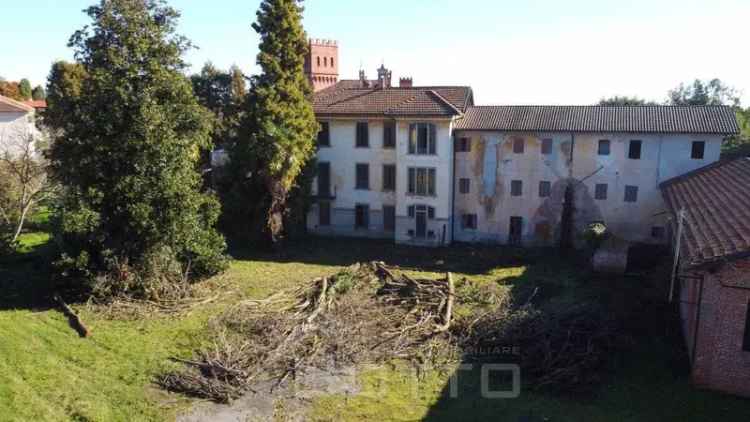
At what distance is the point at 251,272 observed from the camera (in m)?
25.7

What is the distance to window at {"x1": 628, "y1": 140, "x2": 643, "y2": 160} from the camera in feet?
93.1

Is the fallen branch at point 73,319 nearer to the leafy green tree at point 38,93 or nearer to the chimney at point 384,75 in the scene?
the chimney at point 384,75

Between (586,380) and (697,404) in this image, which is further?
(586,380)

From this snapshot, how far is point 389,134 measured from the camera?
1249 inches

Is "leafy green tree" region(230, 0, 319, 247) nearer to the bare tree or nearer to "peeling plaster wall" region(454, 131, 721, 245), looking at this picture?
"peeling plaster wall" region(454, 131, 721, 245)

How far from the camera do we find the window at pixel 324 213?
33.9 meters

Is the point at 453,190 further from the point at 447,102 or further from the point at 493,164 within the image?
the point at 447,102

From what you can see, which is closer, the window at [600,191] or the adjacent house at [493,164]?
the adjacent house at [493,164]

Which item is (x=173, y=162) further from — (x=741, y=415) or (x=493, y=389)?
(x=741, y=415)

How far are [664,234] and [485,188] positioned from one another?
9704 millimetres

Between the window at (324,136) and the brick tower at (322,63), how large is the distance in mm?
23929

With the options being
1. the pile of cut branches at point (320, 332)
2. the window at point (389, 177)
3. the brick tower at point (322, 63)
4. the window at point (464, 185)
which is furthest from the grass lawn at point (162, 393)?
the brick tower at point (322, 63)

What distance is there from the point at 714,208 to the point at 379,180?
60.5 ft

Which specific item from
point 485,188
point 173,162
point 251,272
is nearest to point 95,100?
point 173,162
